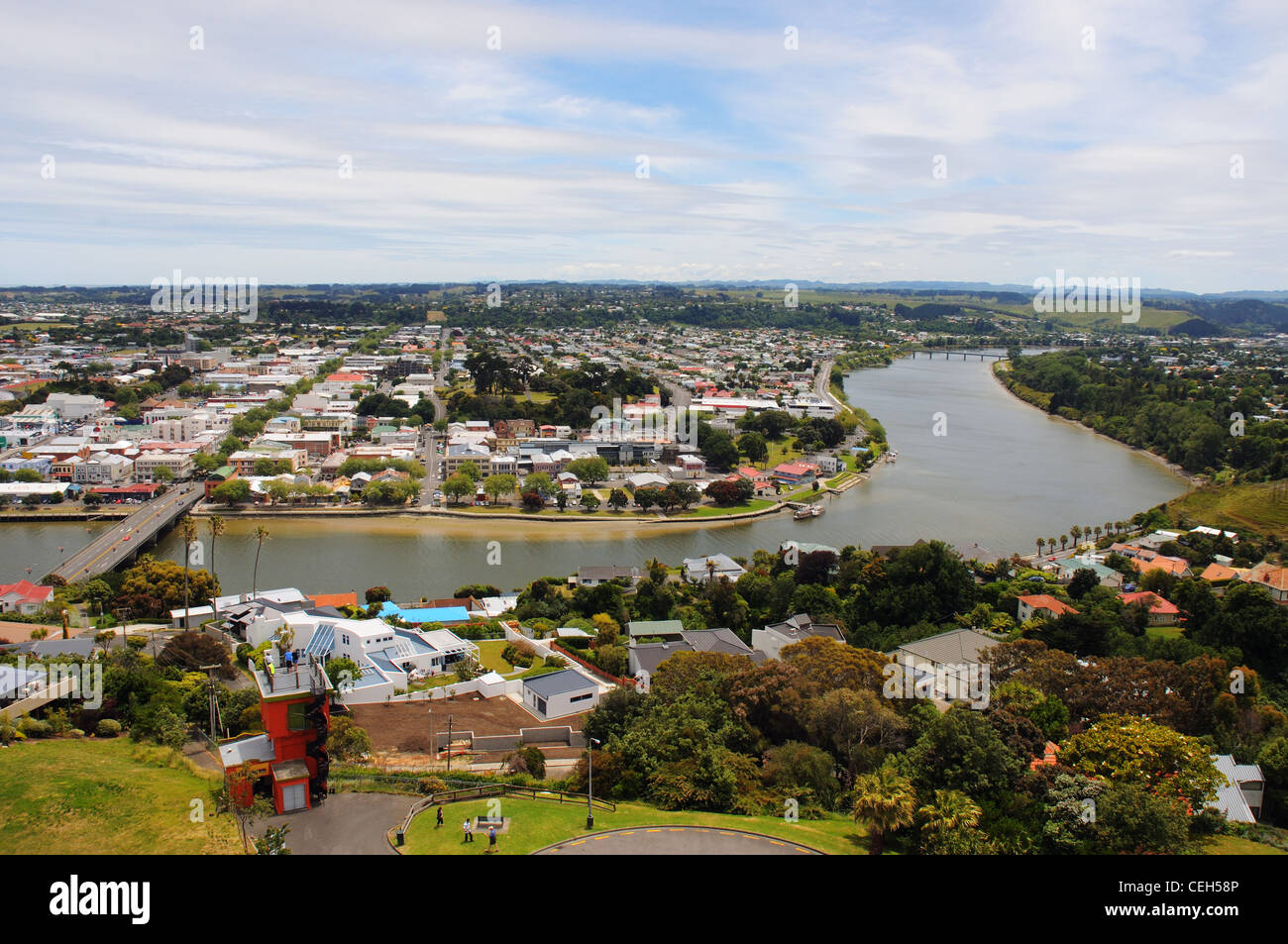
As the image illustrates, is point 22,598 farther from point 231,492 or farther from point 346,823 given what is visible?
point 346,823

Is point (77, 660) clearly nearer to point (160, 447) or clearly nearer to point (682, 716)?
point (682, 716)

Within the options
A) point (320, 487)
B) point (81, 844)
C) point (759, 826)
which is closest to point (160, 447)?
point (320, 487)

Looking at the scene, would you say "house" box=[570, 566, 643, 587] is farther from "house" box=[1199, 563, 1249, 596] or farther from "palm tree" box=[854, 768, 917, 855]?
"house" box=[1199, 563, 1249, 596]

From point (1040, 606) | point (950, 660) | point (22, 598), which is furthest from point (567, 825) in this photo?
point (22, 598)

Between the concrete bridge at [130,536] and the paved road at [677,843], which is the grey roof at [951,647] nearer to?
the paved road at [677,843]

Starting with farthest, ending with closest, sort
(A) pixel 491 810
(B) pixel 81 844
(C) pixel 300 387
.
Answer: (C) pixel 300 387 → (A) pixel 491 810 → (B) pixel 81 844

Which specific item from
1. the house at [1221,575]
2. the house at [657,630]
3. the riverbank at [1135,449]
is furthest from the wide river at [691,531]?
the house at [657,630]
